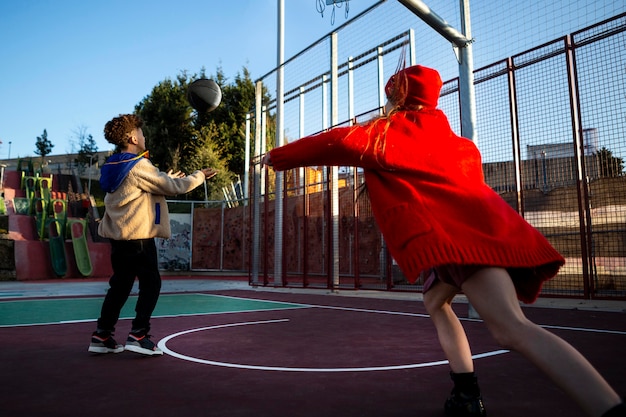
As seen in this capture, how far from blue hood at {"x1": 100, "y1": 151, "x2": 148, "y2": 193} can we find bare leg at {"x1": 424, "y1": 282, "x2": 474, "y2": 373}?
241 centimetres

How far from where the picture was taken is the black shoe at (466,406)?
2104mm

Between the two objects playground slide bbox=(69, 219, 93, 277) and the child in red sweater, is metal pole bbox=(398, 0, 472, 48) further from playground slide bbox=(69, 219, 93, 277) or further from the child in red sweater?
playground slide bbox=(69, 219, 93, 277)

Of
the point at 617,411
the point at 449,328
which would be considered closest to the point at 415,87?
the point at 449,328

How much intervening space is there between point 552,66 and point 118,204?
574cm

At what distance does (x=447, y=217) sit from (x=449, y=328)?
2.29 ft

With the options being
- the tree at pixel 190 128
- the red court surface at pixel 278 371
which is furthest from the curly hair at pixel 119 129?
the tree at pixel 190 128

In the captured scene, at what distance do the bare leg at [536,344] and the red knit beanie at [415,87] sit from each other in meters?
A: 0.76

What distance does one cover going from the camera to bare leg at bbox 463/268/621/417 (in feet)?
4.60

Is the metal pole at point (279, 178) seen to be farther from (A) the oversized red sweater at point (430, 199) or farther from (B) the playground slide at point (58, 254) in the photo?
(B) the playground slide at point (58, 254)

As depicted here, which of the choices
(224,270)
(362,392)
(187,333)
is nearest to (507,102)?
(187,333)

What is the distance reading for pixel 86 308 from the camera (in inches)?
280

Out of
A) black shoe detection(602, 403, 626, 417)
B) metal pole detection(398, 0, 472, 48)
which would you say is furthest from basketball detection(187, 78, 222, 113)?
black shoe detection(602, 403, 626, 417)

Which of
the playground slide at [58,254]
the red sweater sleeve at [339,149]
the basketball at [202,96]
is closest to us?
the red sweater sleeve at [339,149]

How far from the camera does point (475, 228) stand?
178cm
